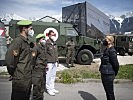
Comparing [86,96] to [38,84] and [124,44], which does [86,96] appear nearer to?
[38,84]

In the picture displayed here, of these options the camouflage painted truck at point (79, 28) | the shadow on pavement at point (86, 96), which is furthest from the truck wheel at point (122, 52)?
the shadow on pavement at point (86, 96)

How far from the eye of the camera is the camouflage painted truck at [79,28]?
45.2ft

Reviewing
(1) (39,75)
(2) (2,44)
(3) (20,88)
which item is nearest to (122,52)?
(2) (2,44)

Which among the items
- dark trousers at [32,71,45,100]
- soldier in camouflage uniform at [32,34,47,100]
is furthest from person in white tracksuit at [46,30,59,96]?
dark trousers at [32,71,45,100]

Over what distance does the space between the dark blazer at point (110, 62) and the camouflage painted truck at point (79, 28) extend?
22.8ft

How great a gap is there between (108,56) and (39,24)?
9.06 meters

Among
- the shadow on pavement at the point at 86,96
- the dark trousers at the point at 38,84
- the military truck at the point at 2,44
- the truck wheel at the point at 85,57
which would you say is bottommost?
the shadow on pavement at the point at 86,96

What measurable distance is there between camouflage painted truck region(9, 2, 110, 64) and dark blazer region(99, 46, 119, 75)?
22.8 feet

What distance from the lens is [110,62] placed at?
5.27 m

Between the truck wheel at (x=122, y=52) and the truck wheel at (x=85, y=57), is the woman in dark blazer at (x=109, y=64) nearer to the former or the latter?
the truck wheel at (x=85, y=57)

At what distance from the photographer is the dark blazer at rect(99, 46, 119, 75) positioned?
5.21 m

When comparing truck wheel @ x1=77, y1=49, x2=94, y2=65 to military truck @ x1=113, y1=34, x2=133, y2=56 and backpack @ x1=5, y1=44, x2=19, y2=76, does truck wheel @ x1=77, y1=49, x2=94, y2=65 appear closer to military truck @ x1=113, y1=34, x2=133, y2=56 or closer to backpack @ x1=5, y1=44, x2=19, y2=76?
military truck @ x1=113, y1=34, x2=133, y2=56

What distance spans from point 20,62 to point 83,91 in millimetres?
4132

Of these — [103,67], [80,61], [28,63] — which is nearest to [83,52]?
[80,61]
